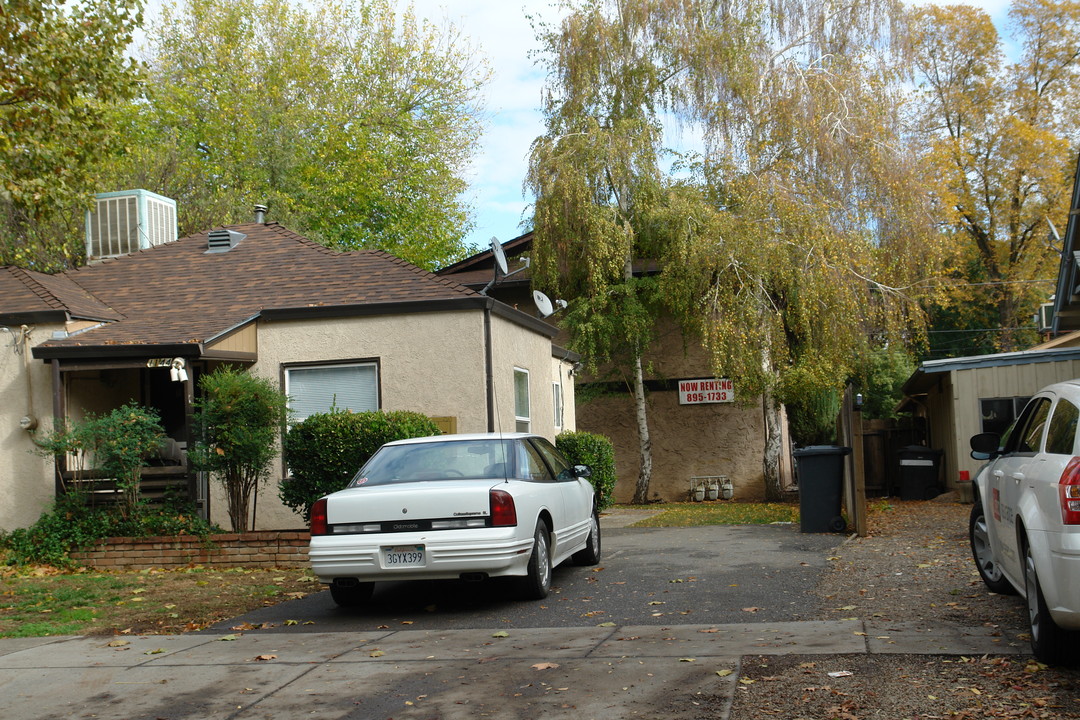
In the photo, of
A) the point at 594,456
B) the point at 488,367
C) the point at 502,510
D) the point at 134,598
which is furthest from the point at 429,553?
the point at 594,456

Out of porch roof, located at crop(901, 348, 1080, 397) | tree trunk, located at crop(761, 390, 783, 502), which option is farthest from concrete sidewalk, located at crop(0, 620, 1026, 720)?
tree trunk, located at crop(761, 390, 783, 502)

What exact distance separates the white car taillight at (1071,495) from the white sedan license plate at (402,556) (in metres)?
4.73

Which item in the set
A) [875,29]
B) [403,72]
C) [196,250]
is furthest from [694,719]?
[403,72]

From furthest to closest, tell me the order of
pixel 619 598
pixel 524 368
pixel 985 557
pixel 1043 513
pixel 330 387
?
pixel 524 368 → pixel 330 387 → pixel 619 598 → pixel 985 557 → pixel 1043 513

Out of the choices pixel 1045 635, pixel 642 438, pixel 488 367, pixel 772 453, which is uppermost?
pixel 488 367

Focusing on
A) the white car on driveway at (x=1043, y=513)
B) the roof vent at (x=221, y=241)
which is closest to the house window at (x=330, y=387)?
the roof vent at (x=221, y=241)

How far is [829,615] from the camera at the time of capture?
761 cm

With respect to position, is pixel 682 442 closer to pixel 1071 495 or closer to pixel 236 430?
pixel 236 430

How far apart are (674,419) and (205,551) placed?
1503 centimetres

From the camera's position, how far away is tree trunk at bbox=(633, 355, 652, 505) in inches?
949

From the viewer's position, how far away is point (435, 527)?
323 inches

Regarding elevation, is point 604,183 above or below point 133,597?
above

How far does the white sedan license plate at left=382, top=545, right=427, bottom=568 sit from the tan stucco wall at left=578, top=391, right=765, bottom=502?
1759 cm

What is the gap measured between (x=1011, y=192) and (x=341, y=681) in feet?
114
